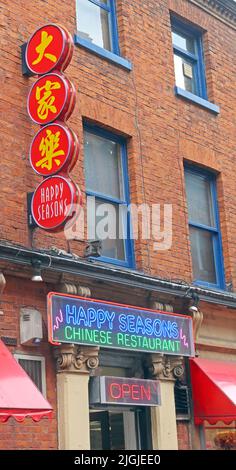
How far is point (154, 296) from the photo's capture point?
12.4 meters

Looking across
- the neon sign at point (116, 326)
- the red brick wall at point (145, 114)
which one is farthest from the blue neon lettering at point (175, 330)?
the red brick wall at point (145, 114)

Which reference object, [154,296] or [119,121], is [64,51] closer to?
[119,121]

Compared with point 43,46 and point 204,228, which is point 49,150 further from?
point 204,228

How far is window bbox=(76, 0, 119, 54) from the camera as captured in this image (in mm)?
13305

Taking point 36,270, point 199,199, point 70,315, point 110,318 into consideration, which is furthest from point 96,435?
point 199,199

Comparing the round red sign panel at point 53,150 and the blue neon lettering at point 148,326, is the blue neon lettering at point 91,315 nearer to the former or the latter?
the blue neon lettering at point 148,326

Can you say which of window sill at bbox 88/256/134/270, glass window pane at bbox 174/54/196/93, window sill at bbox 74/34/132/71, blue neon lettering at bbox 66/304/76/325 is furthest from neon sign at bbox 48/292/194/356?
glass window pane at bbox 174/54/196/93

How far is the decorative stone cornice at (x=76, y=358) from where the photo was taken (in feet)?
35.1

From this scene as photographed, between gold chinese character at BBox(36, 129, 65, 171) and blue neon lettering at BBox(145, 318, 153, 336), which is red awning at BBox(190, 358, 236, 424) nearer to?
blue neon lettering at BBox(145, 318, 153, 336)

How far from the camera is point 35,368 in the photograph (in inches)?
418

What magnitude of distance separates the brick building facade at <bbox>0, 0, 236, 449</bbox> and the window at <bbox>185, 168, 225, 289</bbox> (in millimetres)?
30

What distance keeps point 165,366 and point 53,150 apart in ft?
12.4

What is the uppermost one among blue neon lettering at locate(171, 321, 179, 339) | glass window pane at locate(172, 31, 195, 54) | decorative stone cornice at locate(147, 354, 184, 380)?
glass window pane at locate(172, 31, 195, 54)

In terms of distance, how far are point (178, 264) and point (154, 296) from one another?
1.11 m
